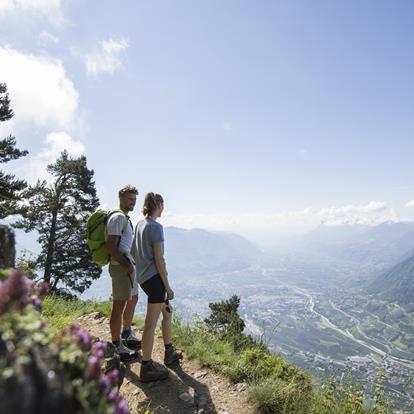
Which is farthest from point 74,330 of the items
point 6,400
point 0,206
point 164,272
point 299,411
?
point 0,206

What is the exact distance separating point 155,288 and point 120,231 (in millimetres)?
1127

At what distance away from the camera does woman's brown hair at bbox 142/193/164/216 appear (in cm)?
500

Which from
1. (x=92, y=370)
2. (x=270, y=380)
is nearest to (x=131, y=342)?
(x=270, y=380)

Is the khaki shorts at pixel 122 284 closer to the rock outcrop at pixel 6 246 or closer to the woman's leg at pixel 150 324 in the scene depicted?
the woman's leg at pixel 150 324

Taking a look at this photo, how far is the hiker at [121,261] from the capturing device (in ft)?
16.6

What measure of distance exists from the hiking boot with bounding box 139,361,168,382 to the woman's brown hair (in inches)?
99.2

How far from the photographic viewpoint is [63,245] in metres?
20.0

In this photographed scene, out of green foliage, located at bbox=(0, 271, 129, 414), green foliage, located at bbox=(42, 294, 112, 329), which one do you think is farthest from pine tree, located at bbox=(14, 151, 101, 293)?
green foliage, located at bbox=(0, 271, 129, 414)

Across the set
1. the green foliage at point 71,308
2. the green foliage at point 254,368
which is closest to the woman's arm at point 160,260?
the green foliage at point 254,368

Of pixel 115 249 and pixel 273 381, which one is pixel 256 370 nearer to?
pixel 273 381

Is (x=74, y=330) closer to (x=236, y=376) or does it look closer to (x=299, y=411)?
(x=299, y=411)

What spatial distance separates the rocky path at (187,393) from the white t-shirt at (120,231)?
2.11 m

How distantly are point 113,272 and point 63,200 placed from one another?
16.0m

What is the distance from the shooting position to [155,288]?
4840 millimetres
